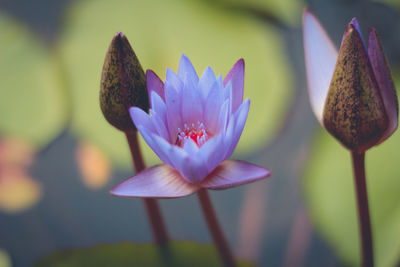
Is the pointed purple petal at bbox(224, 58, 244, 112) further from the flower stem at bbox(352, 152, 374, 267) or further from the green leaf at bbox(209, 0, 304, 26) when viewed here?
the green leaf at bbox(209, 0, 304, 26)

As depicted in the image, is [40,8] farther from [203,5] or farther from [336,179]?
[336,179]

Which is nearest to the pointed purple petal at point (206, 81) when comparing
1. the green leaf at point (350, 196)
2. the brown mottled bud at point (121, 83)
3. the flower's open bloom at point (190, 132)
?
the flower's open bloom at point (190, 132)

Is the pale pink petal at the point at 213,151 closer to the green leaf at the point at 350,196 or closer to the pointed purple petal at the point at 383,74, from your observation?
the pointed purple petal at the point at 383,74

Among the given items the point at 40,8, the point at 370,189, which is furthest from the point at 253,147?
the point at 40,8

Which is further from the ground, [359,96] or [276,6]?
[276,6]

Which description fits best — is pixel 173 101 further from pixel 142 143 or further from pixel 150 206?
pixel 142 143

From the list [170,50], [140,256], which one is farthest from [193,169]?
[170,50]
